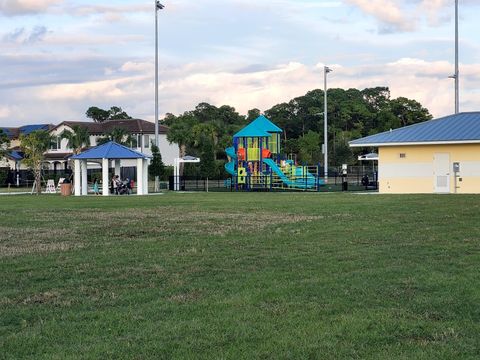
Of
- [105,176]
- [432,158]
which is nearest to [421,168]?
[432,158]

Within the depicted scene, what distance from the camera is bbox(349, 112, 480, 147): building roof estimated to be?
36719 mm

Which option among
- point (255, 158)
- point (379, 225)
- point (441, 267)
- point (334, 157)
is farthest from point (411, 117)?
point (441, 267)

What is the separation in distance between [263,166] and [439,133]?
1721 centimetres

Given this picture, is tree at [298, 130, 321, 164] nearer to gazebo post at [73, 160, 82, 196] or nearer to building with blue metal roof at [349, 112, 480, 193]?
gazebo post at [73, 160, 82, 196]

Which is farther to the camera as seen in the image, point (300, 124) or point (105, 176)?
point (300, 124)

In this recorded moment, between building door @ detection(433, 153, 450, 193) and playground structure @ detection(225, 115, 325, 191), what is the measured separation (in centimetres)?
1170

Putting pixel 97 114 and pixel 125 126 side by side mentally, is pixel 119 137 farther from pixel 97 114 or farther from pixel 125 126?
pixel 97 114

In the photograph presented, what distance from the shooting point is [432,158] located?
37.8m

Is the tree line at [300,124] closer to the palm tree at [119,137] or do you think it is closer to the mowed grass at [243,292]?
the palm tree at [119,137]

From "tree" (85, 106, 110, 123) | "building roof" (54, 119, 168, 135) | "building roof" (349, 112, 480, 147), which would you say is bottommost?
"building roof" (349, 112, 480, 147)

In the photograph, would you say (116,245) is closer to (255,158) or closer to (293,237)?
(293,237)

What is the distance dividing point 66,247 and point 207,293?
18.6 feet

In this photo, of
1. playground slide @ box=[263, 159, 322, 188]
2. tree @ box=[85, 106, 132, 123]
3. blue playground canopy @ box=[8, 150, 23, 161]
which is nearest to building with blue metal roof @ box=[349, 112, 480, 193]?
playground slide @ box=[263, 159, 322, 188]

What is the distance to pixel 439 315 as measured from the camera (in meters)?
7.25
